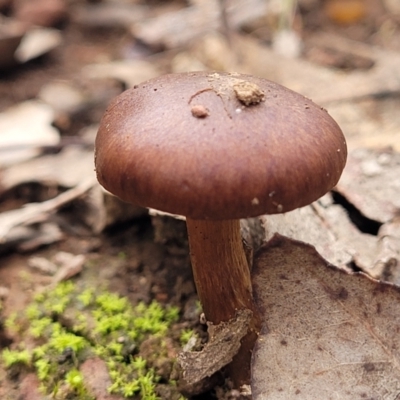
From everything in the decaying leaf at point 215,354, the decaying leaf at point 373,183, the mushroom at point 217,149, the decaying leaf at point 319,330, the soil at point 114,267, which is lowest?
the soil at point 114,267

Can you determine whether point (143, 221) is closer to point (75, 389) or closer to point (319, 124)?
point (75, 389)

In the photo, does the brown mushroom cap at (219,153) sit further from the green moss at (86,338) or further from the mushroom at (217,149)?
the green moss at (86,338)

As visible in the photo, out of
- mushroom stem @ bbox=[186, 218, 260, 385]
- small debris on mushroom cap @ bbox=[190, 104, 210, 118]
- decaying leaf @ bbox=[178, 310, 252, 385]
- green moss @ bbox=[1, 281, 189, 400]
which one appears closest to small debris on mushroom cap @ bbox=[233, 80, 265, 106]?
small debris on mushroom cap @ bbox=[190, 104, 210, 118]

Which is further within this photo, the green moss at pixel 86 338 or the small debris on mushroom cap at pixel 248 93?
the green moss at pixel 86 338

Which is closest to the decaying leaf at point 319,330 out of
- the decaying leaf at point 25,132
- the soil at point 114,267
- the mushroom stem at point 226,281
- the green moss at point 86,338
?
the mushroom stem at point 226,281

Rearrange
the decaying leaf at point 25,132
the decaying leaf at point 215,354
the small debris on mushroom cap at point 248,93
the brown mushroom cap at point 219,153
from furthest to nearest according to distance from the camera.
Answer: the decaying leaf at point 25,132 < the decaying leaf at point 215,354 < the small debris on mushroom cap at point 248,93 < the brown mushroom cap at point 219,153

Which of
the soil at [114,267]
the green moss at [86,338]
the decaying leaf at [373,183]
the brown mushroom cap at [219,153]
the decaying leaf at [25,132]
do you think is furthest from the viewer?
the decaying leaf at [25,132]

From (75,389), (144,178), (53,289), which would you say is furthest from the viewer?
(53,289)

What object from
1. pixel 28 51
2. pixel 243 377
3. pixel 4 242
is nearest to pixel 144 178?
pixel 243 377
